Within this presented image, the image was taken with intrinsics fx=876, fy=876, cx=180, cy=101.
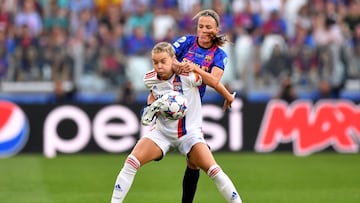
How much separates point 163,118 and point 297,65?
10562 millimetres

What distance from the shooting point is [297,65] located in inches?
760

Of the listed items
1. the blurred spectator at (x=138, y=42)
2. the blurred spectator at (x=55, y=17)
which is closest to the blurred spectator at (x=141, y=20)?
the blurred spectator at (x=138, y=42)

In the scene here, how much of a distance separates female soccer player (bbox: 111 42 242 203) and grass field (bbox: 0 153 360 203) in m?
2.33

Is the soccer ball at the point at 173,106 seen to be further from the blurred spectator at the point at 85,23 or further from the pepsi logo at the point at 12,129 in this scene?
the blurred spectator at the point at 85,23

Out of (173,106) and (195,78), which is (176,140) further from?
(195,78)

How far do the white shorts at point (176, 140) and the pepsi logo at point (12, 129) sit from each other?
9.49 metres

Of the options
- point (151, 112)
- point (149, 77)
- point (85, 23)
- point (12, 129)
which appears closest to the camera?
point (151, 112)

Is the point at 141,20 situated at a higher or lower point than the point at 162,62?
lower

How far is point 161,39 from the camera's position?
2012 cm

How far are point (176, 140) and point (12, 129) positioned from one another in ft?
31.6

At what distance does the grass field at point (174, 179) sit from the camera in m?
11.9

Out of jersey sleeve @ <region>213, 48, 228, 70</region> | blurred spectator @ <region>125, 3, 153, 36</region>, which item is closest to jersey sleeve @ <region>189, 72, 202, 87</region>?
jersey sleeve @ <region>213, 48, 228, 70</region>

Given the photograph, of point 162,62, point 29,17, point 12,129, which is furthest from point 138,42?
point 162,62

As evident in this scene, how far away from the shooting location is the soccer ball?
8.87m
